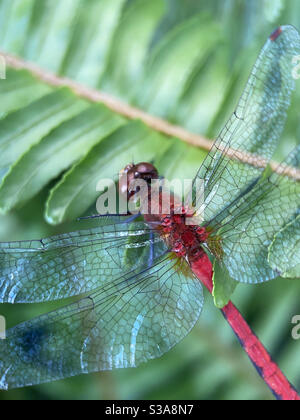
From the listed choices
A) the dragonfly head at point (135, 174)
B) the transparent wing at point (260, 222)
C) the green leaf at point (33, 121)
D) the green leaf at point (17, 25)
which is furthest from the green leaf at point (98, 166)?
the green leaf at point (17, 25)

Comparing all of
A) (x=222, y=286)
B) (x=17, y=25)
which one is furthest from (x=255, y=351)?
(x=17, y=25)

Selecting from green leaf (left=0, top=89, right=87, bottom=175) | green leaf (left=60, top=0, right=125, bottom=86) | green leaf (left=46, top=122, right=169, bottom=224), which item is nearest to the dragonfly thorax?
green leaf (left=46, top=122, right=169, bottom=224)

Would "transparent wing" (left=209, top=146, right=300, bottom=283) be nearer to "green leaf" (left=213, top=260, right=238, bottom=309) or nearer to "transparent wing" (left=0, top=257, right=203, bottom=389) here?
"green leaf" (left=213, top=260, right=238, bottom=309)

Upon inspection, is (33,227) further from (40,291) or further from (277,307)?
(277,307)

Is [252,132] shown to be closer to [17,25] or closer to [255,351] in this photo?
[255,351]

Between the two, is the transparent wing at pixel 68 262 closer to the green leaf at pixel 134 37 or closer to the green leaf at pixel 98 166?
the green leaf at pixel 98 166
